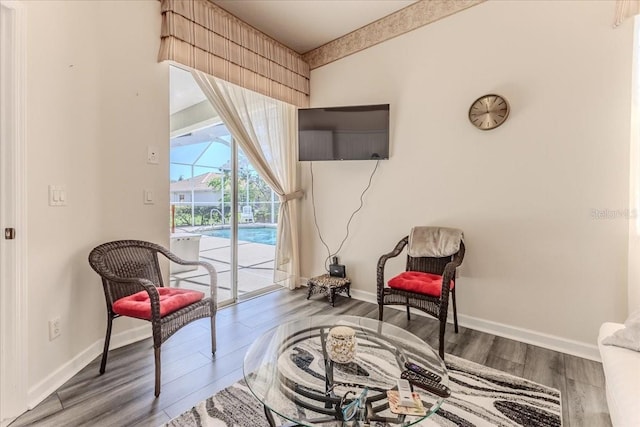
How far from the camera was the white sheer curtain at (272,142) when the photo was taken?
2.94 metres

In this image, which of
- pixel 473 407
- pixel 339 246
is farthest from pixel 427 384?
pixel 339 246

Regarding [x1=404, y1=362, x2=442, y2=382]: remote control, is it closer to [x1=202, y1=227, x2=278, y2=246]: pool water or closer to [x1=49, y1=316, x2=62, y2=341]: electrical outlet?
[x1=49, y1=316, x2=62, y2=341]: electrical outlet

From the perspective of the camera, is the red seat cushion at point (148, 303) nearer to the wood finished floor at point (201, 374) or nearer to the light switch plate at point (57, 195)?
the wood finished floor at point (201, 374)

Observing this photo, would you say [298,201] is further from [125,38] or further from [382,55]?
[125,38]

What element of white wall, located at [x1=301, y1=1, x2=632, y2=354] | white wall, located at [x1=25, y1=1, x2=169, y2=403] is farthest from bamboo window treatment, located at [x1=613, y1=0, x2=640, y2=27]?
white wall, located at [x1=25, y1=1, x2=169, y2=403]

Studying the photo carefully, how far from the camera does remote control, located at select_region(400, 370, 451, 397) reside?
1.15 m

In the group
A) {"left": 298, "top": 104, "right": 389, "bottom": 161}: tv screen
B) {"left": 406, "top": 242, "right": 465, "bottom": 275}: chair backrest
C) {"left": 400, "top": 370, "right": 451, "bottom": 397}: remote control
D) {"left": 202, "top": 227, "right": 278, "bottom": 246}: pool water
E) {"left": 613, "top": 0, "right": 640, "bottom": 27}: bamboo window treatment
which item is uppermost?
{"left": 613, "top": 0, "right": 640, "bottom": 27}: bamboo window treatment

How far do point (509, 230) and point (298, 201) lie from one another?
2339mm

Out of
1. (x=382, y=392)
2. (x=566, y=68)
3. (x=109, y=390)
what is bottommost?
(x=109, y=390)

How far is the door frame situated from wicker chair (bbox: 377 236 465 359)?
2280mm

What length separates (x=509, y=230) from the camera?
244 centimetres

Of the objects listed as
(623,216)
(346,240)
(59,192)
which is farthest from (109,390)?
(623,216)

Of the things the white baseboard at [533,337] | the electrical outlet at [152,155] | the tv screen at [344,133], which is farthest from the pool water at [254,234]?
the white baseboard at [533,337]

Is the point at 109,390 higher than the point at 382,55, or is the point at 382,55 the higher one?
the point at 382,55
